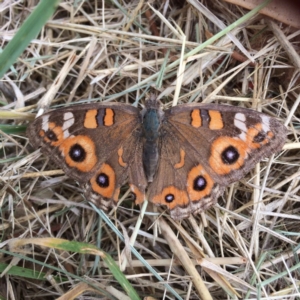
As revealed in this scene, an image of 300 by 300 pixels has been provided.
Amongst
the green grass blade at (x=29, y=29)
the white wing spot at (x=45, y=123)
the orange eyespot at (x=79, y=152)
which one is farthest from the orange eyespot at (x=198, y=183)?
the green grass blade at (x=29, y=29)

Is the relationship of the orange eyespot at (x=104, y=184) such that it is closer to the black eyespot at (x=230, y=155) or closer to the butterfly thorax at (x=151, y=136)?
the butterfly thorax at (x=151, y=136)

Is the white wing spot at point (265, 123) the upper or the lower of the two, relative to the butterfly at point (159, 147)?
upper

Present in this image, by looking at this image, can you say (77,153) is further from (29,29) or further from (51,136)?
(29,29)

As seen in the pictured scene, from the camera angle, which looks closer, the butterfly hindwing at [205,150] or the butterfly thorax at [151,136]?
the butterfly hindwing at [205,150]

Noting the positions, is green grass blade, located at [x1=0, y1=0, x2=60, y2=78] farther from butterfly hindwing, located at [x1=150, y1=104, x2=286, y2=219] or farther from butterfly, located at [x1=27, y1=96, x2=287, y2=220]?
butterfly hindwing, located at [x1=150, y1=104, x2=286, y2=219]

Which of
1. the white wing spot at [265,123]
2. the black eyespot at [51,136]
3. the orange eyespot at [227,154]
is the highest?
the white wing spot at [265,123]

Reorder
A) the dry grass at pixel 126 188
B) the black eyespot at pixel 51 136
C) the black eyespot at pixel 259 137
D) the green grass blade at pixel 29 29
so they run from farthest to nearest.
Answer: the dry grass at pixel 126 188 → the black eyespot at pixel 51 136 → the black eyespot at pixel 259 137 → the green grass blade at pixel 29 29

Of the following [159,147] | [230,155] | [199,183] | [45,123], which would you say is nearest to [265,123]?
[230,155]

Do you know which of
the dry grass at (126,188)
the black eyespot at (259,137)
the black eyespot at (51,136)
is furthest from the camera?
the dry grass at (126,188)
